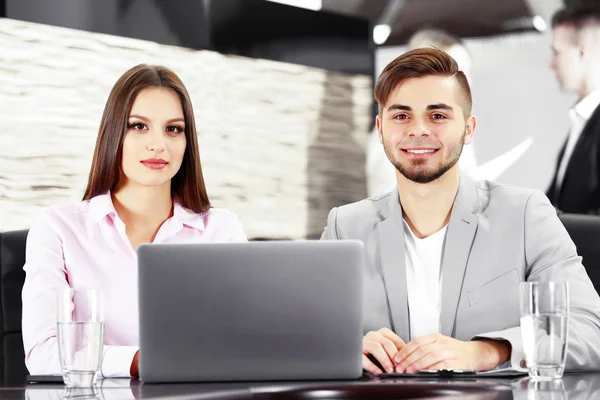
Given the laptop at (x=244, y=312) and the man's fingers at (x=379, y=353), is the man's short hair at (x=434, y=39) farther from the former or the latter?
the laptop at (x=244, y=312)

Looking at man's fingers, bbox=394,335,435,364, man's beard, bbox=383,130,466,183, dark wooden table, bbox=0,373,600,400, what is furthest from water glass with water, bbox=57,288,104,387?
man's beard, bbox=383,130,466,183

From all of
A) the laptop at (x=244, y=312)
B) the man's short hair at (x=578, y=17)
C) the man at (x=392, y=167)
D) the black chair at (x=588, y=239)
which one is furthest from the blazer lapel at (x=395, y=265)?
the man's short hair at (x=578, y=17)

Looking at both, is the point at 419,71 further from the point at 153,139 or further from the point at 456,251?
the point at 153,139

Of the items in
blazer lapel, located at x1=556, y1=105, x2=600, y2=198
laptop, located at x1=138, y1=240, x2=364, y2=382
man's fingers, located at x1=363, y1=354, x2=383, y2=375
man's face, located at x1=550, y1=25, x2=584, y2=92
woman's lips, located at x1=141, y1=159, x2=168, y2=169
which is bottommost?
man's fingers, located at x1=363, y1=354, x2=383, y2=375

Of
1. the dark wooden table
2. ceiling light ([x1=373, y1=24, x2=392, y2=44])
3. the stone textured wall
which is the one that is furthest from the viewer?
ceiling light ([x1=373, y1=24, x2=392, y2=44])

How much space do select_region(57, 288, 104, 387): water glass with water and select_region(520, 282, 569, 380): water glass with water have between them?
2.59 ft

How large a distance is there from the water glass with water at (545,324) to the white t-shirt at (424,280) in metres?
0.58

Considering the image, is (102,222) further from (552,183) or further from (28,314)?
(552,183)

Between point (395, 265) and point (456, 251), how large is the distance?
0.16 meters

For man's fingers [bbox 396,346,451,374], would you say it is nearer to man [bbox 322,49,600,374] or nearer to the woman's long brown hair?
man [bbox 322,49,600,374]

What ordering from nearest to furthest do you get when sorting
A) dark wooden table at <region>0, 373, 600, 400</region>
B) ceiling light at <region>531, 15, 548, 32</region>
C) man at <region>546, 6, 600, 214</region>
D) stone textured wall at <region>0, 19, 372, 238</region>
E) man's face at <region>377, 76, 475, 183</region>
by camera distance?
dark wooden table at <region>0, 373, 600, 400</region>
man's face at <region>377, 76, 475, 183</region>
stone textured wall at <region>0, 19, 372, 238</region>
man at <region>546, 6, 600, 214</region>
ceiling light at <region>531, 15, 548, 32</region>

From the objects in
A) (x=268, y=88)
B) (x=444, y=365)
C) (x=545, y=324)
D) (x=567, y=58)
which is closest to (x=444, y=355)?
(x=444, y=365)

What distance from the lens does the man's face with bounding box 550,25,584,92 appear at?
4668mm

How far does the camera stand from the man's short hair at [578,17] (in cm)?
465
